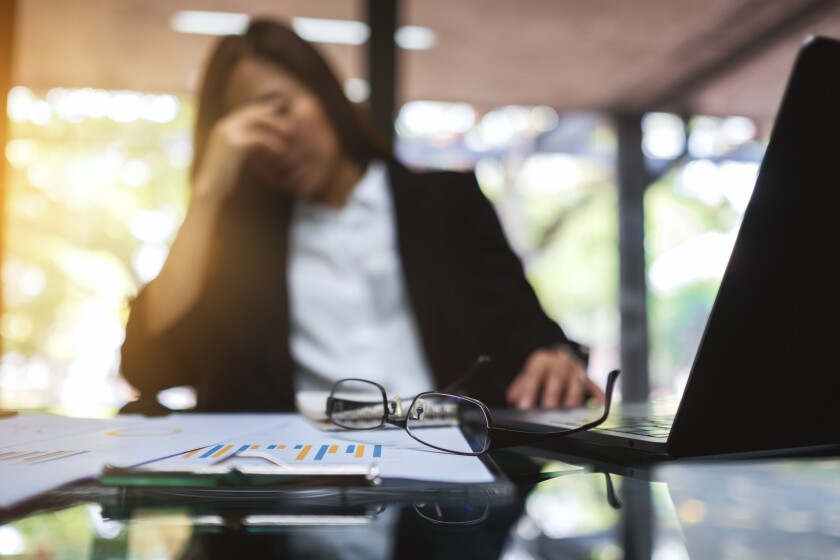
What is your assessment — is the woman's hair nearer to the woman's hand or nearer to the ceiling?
the woman's hand

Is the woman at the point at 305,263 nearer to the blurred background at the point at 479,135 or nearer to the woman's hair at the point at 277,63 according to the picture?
the woman's hair at the point at 277,63

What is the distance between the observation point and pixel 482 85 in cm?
290

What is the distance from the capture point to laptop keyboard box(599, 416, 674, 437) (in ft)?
1.31

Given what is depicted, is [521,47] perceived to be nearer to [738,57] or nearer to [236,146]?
[738,57]

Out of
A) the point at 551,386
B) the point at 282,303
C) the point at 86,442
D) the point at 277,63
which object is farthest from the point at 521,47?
the point at 86,442

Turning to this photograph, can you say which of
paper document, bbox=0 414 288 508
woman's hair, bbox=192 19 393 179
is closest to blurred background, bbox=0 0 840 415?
woman's hair, bbox=192 19 393 179

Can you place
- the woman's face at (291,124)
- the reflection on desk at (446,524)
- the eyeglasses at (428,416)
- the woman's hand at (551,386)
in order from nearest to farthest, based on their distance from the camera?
the reflection on desk at (446,524) < the eyeglasses at (428,416) < the woman's hand at (551,386) < the woman's face at (291,124)

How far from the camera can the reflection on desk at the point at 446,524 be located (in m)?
0.20

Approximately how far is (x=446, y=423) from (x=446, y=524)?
27 cm

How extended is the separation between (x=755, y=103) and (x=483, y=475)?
135 inches

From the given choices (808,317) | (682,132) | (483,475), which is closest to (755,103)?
(682,132)

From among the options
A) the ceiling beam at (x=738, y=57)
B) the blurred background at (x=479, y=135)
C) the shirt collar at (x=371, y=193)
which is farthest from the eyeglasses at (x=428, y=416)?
the ceiling beam at (x=738, y=57)

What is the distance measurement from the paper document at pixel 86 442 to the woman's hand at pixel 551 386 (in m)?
0.34

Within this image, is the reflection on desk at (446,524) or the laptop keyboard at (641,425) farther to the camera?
the laptop keyboard at (641,425)
